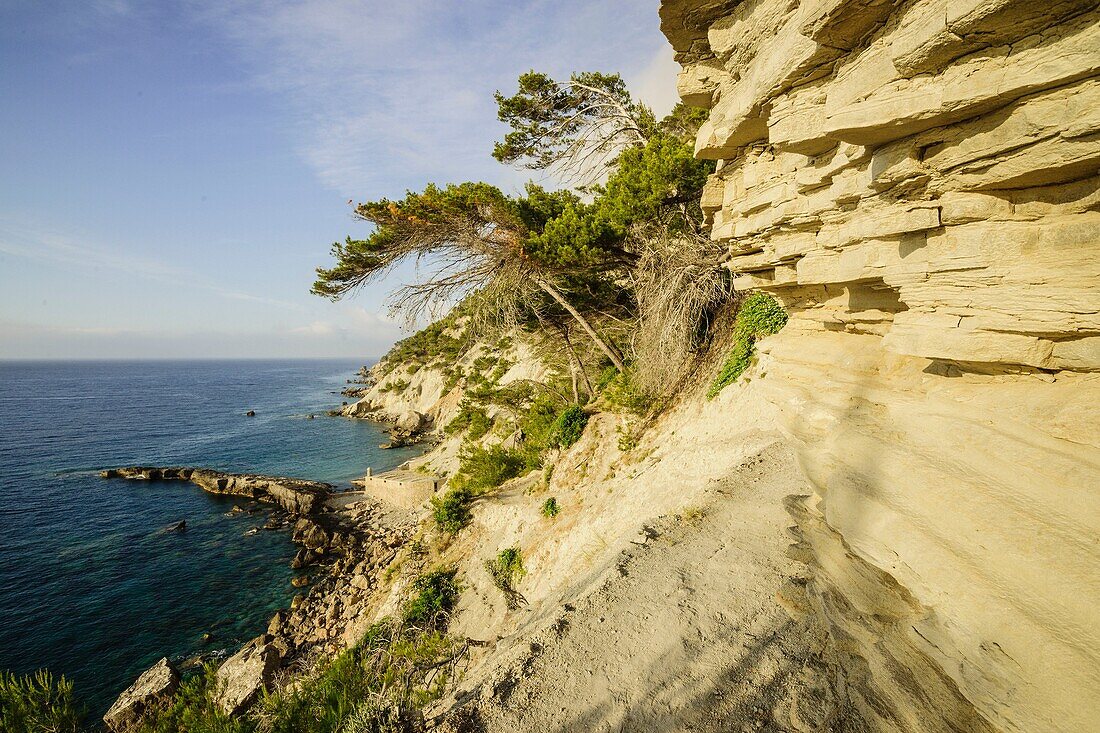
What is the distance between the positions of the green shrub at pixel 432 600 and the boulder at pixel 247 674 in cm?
339

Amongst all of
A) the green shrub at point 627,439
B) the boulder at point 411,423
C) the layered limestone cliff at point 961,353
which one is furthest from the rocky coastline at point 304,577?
the boulder at point 411,423

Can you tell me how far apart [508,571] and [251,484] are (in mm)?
26377

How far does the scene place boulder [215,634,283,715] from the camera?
32.7ft

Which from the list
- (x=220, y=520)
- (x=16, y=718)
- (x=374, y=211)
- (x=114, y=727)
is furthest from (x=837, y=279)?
(x=220, y=520)

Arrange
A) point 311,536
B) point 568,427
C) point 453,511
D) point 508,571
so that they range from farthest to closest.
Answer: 1. point 311,536
2. point 453,511
3. point 568,427
4. point 508,571

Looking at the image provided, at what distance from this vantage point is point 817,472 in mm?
4871

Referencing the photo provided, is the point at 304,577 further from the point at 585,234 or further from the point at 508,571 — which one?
the point at 585,234

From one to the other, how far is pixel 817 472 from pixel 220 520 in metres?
31.4

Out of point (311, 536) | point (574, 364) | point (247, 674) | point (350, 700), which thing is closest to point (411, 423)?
point (311, 536)

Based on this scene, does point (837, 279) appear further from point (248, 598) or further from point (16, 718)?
point (248, 598)

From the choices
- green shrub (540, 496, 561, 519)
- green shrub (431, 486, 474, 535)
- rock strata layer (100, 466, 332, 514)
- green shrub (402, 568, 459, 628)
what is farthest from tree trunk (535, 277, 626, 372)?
rock strata layer (100, 466, 332, 514)

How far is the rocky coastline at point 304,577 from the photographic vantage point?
11.0 m

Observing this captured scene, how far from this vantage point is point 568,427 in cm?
1357

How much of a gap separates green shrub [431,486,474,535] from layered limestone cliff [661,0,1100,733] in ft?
38.6
